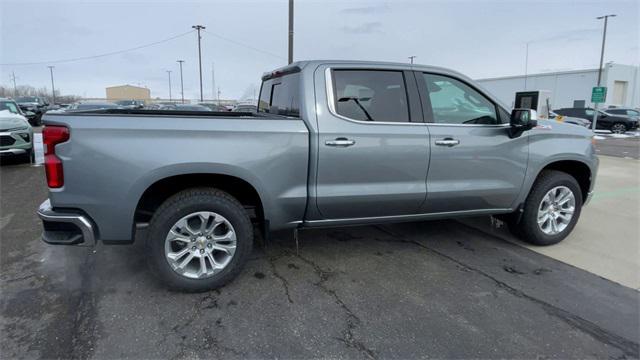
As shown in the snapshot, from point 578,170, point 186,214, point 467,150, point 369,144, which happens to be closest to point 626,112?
point 578,170

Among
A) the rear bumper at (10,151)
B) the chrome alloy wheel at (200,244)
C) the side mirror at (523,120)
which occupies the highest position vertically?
the side mirror at (523,120)

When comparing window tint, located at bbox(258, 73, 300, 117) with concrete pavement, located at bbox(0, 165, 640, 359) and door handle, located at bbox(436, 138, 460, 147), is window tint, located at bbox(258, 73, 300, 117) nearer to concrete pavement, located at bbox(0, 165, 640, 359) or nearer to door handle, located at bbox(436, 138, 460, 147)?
door handle, located at bbox(436, 138, 460, 147)

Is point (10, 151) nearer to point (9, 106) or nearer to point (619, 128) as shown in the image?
point (9, 106)

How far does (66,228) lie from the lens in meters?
2.92

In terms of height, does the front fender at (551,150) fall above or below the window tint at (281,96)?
below

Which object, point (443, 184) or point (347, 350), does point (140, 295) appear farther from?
point (443, 184)

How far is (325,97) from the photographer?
11.0ft

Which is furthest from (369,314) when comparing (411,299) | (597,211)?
(597,211)

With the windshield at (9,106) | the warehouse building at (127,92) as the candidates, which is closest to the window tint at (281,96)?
the windshield at (9,106)

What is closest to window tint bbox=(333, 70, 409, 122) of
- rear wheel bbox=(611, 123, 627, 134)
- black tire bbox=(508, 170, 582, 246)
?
black tire bbox=(508, 170, 582, 246)

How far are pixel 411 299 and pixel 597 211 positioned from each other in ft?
14.1

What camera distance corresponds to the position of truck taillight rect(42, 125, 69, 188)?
9.02 ft

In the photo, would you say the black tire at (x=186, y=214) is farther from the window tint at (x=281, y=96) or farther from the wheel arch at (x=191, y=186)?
the window tint at (x=281, y=96)

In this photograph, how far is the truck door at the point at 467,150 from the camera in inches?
145
